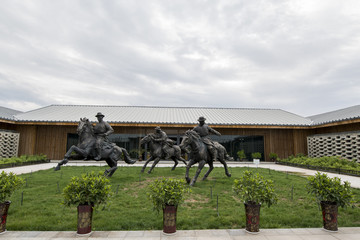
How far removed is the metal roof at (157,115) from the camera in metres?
20.4

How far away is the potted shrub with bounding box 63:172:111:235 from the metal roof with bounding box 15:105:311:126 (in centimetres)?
1522

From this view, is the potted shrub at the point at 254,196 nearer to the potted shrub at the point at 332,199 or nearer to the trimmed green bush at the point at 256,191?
the trimmed green bush at the point at 256,191

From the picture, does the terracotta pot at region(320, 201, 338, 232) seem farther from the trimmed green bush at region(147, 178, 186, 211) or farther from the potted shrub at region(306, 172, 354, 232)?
the trimmed green bush at region(147, 178, 186, 211)

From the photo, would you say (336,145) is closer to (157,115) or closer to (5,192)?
(157,115)

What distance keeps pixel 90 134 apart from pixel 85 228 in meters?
5.53

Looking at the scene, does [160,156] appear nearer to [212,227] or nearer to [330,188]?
[212,227]

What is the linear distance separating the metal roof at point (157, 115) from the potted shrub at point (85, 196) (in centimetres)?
1522

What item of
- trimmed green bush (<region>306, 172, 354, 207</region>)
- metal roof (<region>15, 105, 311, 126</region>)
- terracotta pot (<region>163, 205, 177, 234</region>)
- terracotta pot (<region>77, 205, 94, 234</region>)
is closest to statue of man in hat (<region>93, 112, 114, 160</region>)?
terracotta pot (<region>77, 205, 94, 234</region>)

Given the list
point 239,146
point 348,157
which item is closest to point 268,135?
point 239,146

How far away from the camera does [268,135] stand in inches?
838

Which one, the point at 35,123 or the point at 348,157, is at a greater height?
the point at 35,123

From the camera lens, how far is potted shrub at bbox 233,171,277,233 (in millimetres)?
4176

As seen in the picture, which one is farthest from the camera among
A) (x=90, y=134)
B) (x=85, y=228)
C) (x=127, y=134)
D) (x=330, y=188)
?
(x=127, y=134)

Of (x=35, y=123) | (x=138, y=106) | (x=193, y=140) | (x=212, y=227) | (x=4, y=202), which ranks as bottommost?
(x=212, y=227)
